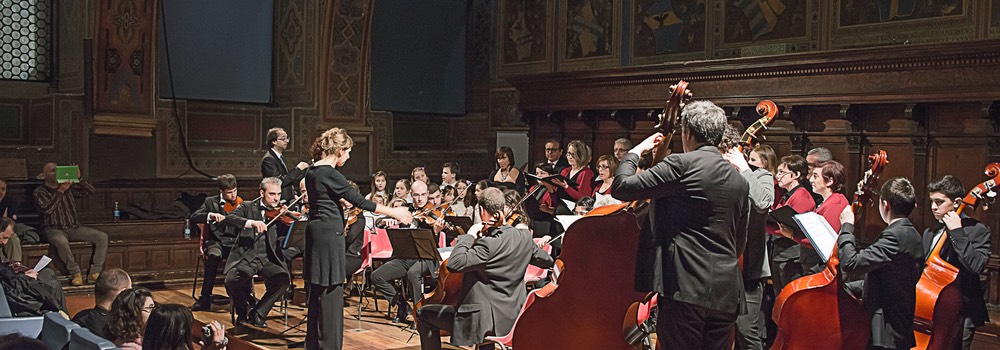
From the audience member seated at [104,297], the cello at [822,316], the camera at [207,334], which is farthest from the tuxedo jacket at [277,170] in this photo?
the cello at [822,316]

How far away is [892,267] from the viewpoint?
3.99 metres

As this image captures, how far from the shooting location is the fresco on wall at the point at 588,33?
1028 cm

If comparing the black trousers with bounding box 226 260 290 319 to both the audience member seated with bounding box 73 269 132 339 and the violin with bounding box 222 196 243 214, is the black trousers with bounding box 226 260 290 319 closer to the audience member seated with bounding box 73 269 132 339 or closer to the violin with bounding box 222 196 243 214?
the violin with bounding box 222 196 243 214

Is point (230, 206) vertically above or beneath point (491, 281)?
above

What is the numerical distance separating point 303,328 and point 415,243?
56.2 inches

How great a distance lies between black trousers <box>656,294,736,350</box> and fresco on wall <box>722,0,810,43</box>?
18.8 feet

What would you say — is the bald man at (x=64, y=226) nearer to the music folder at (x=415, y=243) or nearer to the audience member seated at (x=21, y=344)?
the music folder at (x=415, y=243)

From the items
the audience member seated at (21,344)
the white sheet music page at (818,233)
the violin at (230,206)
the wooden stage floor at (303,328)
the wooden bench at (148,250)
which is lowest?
the wooden stage floor at (303,328)

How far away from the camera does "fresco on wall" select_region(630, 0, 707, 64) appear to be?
370 inches

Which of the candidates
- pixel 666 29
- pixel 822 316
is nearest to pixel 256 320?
pixel 822 316

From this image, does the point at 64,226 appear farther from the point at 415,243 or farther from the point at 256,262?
the point at 415,243

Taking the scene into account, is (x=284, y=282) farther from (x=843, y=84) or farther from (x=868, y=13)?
(x=868, y=13)

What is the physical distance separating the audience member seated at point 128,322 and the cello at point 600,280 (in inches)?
65.9

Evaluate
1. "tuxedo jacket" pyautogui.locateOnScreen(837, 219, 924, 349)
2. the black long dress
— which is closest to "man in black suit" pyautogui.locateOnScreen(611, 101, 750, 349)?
"tuxedo jacket" pyautogui.locateOnScreen(837, 219, 924, 349)
